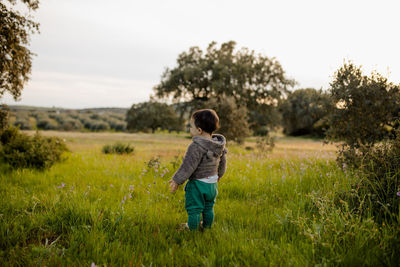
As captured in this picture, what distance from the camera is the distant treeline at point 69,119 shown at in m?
56.0

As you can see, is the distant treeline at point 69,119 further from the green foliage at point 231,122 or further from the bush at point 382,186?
the bush at point 382,186

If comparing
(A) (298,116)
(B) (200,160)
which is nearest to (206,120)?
(B) (200,160)

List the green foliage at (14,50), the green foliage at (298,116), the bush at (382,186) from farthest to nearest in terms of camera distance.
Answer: the green foliage at (298,116) → the green foliage at (14,50) → the bush at (382,186)

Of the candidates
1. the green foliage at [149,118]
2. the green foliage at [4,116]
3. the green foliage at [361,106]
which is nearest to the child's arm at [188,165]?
the green foliage at [361,106]

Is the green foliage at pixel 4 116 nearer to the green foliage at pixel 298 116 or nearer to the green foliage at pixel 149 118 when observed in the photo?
the green foliage at pixel 298 116

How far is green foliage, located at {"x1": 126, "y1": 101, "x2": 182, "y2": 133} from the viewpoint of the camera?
201ft

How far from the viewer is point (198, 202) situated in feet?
11.7

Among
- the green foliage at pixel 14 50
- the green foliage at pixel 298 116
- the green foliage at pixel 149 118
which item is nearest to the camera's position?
the green foliage at pixel 14 50

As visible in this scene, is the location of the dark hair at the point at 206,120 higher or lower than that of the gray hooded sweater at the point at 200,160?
higher

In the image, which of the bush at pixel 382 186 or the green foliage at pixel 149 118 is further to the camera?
the green foliage at pixel 149 118

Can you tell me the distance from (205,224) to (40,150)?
6176mm

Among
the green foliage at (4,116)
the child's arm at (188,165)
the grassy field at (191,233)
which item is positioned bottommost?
the grassy field at (191,233)

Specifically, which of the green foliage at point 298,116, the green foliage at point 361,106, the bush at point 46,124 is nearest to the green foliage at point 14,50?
the green foliage at point 361,106

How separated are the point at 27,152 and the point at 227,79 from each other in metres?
28.0
